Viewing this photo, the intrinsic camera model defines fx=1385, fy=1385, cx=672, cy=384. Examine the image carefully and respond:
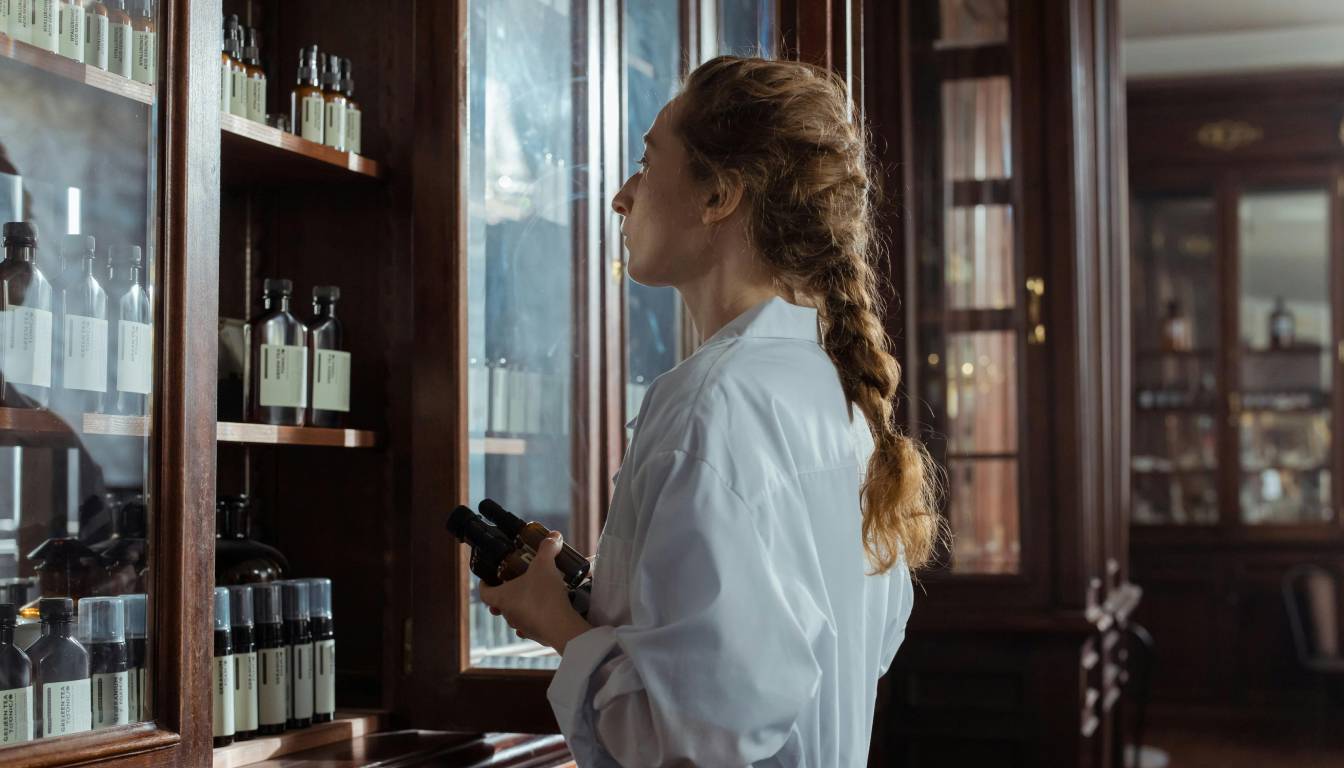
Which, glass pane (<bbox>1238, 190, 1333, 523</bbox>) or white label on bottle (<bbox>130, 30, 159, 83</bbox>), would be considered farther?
glass pane (<bbox>1238, 190, 1333, 523</bbox>)

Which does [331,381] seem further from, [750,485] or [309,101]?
[750,485]

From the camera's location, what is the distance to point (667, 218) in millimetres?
1350

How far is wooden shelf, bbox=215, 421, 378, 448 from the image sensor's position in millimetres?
1712

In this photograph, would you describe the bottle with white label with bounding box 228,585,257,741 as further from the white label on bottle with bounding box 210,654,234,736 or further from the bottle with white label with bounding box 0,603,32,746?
the bottle with white label with bounding box 0,603,32,746

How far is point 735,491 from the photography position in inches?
42.5

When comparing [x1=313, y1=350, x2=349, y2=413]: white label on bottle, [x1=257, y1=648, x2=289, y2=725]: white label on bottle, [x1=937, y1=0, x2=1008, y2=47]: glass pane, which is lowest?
[x1=257, y1=648, x2=289, y2=725]: white label on bottle

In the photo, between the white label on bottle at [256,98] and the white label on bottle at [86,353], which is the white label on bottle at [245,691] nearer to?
the white label on bottle at [86,353]

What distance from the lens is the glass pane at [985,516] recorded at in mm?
3760

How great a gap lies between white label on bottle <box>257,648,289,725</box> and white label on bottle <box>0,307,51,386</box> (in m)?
0.60

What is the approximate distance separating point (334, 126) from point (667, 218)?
860mm

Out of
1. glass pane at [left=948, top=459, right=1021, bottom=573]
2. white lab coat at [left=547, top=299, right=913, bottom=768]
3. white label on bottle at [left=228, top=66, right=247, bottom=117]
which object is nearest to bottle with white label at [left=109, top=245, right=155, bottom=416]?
white lab coat at [left=547, top=299, right=913, bottom=768]

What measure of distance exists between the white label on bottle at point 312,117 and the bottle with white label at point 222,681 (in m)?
0.69

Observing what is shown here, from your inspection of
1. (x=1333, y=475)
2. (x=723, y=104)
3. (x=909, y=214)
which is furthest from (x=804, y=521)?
(x=1333, y=475)

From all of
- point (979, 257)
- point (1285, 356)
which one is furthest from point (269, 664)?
point (1285, 356)
